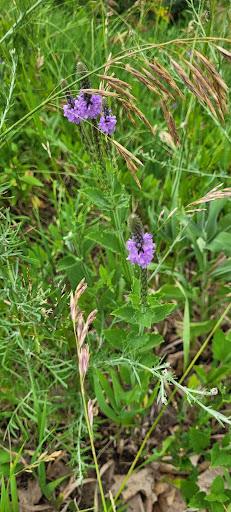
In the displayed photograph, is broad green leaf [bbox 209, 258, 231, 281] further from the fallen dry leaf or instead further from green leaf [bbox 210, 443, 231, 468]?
the fallen dry leaf

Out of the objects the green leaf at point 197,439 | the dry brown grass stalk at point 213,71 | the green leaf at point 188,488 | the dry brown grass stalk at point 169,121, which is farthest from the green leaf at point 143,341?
the dry brown grass stalk at point 213,71

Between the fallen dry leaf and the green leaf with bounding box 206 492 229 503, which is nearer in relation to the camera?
the green leaf with bounding box 206 492 229 503

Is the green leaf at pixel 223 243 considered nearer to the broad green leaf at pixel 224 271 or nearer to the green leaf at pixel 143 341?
the broad green leaf at pixel 224 271

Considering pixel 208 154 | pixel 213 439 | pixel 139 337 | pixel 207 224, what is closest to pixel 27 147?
pixel 208 154

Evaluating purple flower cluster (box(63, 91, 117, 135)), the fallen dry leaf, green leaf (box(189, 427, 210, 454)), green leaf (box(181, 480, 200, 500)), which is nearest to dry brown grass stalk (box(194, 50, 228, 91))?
purple flower cluster (box(63, 91, 117, 135))

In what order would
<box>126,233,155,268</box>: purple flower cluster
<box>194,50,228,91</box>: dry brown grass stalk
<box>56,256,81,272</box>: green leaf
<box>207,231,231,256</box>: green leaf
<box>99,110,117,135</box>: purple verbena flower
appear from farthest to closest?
<box>207,231,231,256</box>: green leaf
<box>56,256,81,272</box>: green leaf
<box>99,110,117,135</box>: purple verbena flower
<box>126,233,155,268</box>: purple flower cluster
<box>194,50,228,91</box>: dry brown grass stalk

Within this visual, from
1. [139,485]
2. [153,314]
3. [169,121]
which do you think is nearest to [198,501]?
[139,485]
